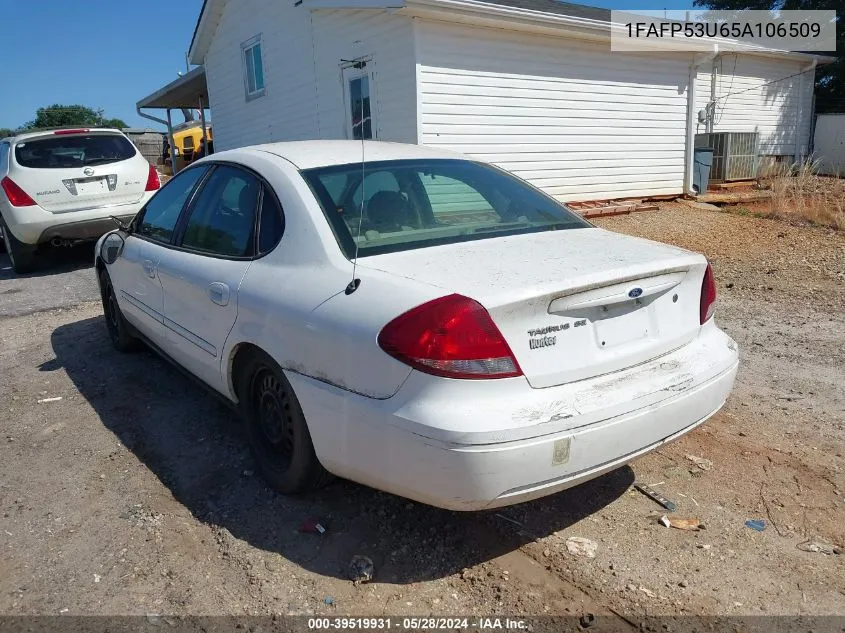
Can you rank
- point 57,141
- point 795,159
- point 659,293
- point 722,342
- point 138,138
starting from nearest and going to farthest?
point 659,293, point 722,342, point 57,141, point 795,159, point 138,138

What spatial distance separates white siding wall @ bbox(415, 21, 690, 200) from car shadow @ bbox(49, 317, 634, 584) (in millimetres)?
7594

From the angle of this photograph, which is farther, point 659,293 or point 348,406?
point 659,293

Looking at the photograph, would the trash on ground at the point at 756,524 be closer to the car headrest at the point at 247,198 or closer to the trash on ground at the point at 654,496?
the trash on ground at the point at 654,496

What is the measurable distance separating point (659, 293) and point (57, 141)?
27.9ft

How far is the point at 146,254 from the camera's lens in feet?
13.7

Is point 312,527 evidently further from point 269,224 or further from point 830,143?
point 830,143

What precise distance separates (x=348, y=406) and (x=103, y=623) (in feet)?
3.74

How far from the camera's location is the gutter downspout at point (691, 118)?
14383 millimetres

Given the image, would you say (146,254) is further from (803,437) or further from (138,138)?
(138,138)

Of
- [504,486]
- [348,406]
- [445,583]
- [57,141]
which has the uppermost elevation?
[57,141]

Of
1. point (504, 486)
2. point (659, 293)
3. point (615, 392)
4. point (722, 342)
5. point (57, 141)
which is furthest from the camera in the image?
point (57, 141)

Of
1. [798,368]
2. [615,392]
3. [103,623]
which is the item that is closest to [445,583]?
[615,392]

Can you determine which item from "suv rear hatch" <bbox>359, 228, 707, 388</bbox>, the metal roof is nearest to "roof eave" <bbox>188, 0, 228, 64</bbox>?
the metal roof

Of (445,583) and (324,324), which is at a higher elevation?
(324,324)
